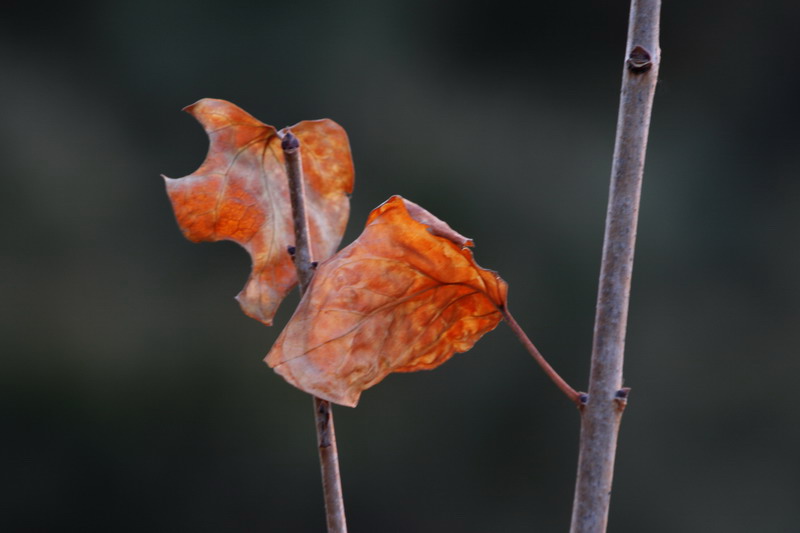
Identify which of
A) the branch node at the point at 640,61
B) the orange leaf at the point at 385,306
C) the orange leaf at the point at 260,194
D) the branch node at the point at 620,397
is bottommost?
the branch node at the point at 620,397

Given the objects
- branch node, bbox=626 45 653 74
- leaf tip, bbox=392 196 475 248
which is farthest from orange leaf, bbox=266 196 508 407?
branch node, bbox=626 45 653 74

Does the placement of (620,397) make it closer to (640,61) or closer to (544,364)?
(544,364)

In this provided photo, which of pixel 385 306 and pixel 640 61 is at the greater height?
pixel 640 61

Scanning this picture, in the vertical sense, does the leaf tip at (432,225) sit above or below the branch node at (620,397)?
above

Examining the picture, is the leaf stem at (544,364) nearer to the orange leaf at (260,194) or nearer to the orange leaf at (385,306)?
the orange leaf at (385,306)

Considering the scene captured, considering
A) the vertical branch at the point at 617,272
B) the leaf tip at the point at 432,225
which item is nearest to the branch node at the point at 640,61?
the vertical branch at the point at 617,272

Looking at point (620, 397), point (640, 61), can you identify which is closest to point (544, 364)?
point (620, 397)

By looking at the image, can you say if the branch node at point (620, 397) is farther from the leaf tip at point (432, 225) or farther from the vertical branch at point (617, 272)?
the leaf tip at point (432, 225)

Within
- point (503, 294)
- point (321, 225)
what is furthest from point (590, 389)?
point (321, 225)
